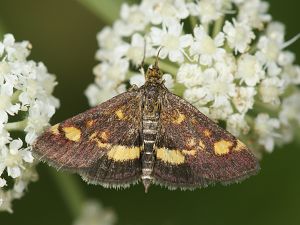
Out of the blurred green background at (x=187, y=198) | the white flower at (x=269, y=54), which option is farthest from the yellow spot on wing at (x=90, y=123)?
the blurred green background at (x=187, y=198)

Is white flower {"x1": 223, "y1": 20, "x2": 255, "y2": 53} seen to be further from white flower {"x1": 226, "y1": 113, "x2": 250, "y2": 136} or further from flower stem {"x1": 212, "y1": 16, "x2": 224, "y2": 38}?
white flower {"x1": 226, "y1": 113, "x2": 250, "y2": 136}

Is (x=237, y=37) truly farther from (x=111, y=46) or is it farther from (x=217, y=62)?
(x=111, y=46)

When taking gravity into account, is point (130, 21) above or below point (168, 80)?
above

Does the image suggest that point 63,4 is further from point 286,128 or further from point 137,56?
point 286,128

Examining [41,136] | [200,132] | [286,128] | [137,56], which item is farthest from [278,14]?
[41,136]

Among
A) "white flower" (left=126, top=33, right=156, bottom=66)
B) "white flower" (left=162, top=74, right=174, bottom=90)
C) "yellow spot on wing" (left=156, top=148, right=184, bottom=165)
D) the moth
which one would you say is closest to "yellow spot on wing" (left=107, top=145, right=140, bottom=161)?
the moth

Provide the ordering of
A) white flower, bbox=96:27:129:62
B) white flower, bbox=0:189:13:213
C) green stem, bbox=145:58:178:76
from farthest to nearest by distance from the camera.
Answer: white flower, bbox=96:27:129:62 → green stem, bbox=145:58:178:76 → white flower, bbox=0:189:13:213

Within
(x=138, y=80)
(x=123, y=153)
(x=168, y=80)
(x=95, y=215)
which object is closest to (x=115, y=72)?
(x=138, y=80)

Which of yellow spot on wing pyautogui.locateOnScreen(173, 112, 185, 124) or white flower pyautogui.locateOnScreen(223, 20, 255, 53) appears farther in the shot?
white flower pyautogui.locateOnScreen(223, 20, 255, 53)
